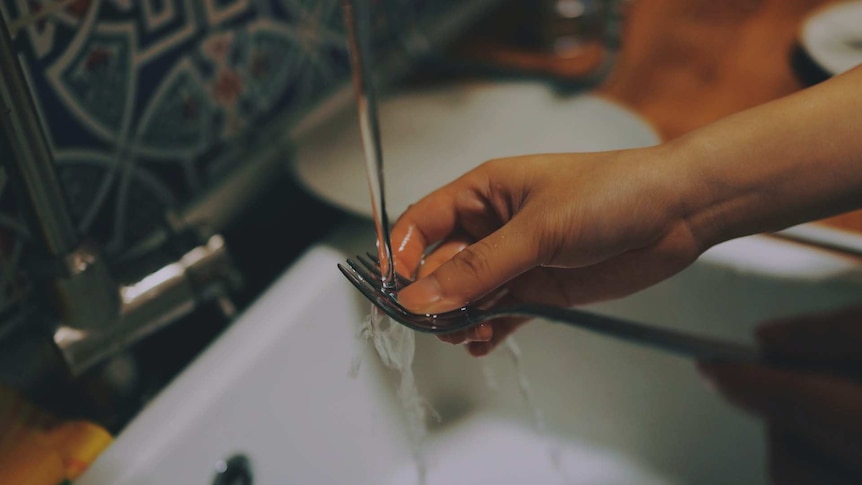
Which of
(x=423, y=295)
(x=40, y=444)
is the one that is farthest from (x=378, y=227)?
(x=40, y=444)

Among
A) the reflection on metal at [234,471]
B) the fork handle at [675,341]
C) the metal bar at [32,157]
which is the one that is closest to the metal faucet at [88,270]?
the metal bar at [32,157]

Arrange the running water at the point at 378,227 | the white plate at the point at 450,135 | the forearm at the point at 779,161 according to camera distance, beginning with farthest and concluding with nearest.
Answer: the white plate at the point at 450,135 < the forearm at the point at 779,161 < the running water at the point at 378,227

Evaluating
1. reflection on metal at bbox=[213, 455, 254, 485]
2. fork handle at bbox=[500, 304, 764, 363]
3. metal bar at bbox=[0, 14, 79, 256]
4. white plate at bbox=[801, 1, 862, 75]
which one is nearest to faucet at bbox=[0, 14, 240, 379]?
metal bar at bbox=[0, 14, 79, 256]

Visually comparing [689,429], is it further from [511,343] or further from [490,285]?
[490,285]

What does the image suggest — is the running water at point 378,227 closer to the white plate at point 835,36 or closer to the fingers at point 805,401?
the fingers at point 805,401

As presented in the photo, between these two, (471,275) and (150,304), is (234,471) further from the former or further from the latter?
(471,275)

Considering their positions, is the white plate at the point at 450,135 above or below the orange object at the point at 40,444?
above

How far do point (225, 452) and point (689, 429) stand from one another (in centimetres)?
40

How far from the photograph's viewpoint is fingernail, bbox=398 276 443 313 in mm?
404

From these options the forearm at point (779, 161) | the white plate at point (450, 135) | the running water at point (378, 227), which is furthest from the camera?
the white plate at point (450, 135)

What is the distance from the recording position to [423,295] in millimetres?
404

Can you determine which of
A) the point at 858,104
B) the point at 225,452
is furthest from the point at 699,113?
the point at 225,452

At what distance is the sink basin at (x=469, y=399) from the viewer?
499mm

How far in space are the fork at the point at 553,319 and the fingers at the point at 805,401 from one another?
0.04 m
